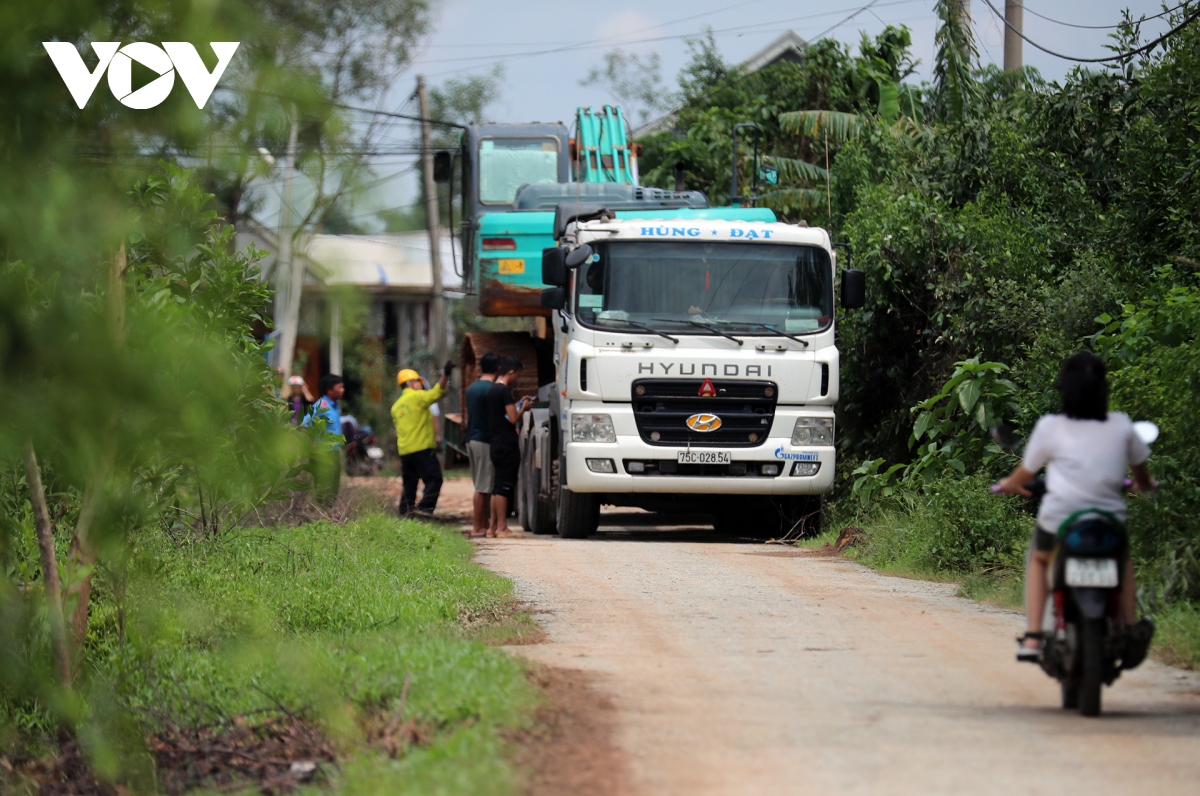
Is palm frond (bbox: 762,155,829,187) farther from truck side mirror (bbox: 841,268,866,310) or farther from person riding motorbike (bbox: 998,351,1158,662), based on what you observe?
person riding motorbike (bbox: 998,351,1158,662)

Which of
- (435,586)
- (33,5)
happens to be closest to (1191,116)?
(435,586)

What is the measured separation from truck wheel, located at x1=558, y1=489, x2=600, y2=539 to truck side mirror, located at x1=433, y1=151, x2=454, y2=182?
5.78 meters

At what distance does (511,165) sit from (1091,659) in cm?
1371

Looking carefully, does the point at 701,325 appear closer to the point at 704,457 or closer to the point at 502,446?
the point at 704,457

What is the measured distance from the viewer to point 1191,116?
39.2ft

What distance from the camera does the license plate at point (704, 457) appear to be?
547 inches

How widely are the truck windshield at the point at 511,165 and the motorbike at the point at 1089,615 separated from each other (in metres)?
13.1

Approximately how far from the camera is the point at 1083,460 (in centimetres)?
602

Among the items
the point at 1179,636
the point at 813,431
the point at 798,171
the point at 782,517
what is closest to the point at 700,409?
the point at 813,431

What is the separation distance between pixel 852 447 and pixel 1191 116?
218 inches

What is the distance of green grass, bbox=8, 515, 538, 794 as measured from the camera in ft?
18.4

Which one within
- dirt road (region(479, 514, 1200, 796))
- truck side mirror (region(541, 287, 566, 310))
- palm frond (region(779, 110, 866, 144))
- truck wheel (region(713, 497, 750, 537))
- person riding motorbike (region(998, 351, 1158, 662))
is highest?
palm frond (region(779, 110, 866, 144))

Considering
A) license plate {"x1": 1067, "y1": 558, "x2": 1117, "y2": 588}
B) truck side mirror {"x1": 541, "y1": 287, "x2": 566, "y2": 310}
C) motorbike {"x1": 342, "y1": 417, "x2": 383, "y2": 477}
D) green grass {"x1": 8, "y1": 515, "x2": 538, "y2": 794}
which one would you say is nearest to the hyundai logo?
truck side mirror {"x1": 541, "y1": 287, "x2": 566, "y2": 310}

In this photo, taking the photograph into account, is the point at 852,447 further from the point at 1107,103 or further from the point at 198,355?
the point at 198,355
